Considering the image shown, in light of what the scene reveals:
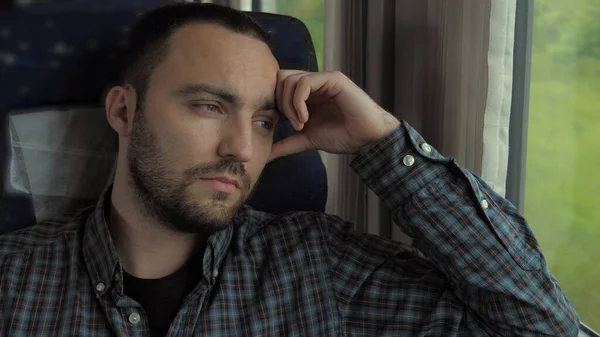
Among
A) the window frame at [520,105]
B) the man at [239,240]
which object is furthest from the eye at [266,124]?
the window frame at [520,105]

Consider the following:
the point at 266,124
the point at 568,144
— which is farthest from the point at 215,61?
the point at 568,144

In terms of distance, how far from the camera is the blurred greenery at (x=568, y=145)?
4.61 ft

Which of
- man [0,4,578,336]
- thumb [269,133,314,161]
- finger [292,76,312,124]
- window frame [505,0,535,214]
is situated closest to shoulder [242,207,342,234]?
man [0,4,578,336]

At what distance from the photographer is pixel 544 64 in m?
1.45

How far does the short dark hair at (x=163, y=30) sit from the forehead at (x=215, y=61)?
16 mm

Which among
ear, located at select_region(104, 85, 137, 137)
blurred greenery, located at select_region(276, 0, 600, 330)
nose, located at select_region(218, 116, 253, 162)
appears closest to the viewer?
nose, located at select_region(218, 116, 253, 162)

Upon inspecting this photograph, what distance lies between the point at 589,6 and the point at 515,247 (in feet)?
1.80

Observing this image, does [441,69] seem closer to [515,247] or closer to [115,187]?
[515,247]

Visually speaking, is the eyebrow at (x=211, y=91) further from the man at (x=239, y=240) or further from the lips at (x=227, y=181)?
the lips at (x=227, y=181)

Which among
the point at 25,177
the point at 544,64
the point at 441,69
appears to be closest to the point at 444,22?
the point at 441,69

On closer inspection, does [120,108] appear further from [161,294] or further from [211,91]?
[161,294]

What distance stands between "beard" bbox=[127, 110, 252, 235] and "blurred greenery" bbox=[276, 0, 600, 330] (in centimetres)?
70

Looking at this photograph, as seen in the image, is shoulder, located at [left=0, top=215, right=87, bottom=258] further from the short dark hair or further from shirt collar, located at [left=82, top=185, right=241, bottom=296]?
the short dark hair

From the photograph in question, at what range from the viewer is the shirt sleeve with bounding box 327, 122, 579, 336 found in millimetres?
1148
